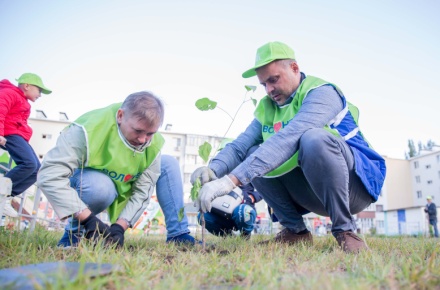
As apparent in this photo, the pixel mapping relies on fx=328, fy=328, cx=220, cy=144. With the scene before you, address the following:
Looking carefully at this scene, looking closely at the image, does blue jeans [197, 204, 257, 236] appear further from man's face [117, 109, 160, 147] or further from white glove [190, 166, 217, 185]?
man's face [117, 109, 160, 147]

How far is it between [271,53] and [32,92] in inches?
137

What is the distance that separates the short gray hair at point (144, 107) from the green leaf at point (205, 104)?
11.1 inches

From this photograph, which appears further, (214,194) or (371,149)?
(371,149)

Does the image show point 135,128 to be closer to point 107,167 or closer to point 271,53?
point 107,167

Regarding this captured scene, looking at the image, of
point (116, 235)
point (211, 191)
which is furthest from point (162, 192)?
point (211, 191)

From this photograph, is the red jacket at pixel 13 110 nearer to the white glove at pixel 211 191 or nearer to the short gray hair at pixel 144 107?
the short gray hair at pixel 144 107

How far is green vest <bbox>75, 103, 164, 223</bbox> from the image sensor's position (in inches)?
90.5

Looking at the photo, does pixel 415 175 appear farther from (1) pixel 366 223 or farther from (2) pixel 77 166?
(2) pixel 77 166

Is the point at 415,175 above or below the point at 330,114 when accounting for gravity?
below

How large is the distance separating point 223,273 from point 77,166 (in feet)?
4.75

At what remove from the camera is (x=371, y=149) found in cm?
251

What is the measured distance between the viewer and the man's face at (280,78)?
8.41 feet

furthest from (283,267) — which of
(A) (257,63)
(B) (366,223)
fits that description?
(B) (366,223)

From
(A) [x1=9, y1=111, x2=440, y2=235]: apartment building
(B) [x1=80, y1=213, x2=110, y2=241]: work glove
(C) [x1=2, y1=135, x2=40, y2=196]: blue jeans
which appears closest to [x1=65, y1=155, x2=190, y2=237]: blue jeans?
(B) [x1=80, y1=213, x2=110, y2=241]: work glove
